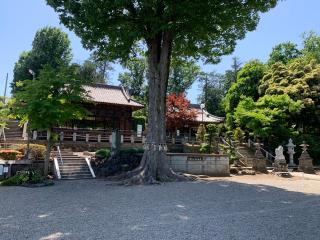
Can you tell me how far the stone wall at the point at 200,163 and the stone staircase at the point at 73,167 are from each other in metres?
4.68

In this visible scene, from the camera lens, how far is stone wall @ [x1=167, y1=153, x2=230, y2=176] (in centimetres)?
1852

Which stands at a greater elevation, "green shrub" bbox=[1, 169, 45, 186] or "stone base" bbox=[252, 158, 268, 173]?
"stone base" bbox=[252, 158, 268, 173]

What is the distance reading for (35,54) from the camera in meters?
43.4

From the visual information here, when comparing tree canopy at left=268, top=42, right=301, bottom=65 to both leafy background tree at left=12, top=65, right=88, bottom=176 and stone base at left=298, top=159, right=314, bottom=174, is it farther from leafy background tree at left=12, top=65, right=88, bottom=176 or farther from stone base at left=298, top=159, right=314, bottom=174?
leafy background tree at left=12, top=65, right=88, bottom=176

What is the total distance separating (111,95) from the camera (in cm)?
3142

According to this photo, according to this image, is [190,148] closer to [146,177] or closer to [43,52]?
[146,177]

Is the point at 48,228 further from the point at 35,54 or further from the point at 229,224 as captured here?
the point at 35,54

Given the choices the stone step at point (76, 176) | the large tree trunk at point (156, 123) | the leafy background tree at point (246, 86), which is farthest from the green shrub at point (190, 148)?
the stone step at point (76, 176)

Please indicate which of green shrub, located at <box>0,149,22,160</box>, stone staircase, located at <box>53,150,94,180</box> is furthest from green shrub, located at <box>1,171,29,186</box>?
green shrub, located at <box>0,149,22,160</box>

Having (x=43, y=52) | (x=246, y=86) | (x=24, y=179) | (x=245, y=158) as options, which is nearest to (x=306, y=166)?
(x=245, y=158)

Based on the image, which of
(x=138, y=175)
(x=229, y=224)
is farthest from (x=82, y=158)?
(x=229, y=224)

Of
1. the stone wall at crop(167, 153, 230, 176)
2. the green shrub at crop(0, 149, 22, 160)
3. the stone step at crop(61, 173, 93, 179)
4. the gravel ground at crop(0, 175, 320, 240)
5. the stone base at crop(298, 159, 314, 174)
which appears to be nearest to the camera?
the gravel ground at crop(0, 175, 320, 240)

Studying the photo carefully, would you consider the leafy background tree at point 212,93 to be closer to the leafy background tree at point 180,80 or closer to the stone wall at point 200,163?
the leafy background tree at point 180,80

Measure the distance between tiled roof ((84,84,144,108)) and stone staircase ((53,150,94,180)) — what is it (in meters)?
10.2
